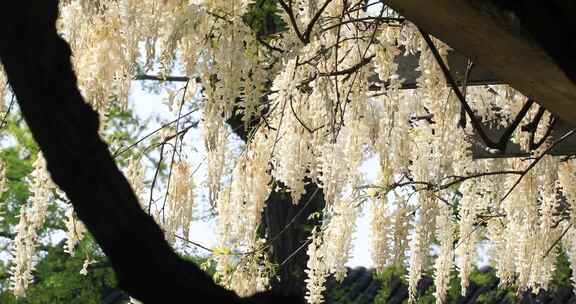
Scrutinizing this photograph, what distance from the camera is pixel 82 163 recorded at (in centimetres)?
73

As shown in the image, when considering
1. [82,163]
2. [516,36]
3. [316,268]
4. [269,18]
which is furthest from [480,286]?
[82,163]

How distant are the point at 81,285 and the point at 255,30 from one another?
18.8 ft

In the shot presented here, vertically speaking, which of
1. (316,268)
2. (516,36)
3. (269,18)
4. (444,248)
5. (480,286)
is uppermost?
(269,18)

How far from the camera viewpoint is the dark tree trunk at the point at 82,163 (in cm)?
72

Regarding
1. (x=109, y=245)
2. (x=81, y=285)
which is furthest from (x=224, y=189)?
(x=81, y=285)

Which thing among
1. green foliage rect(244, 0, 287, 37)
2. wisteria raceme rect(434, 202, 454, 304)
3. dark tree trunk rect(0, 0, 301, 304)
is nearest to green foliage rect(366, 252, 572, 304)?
green foliage rect(244, 0, 287, 37)

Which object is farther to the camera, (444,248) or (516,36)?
(444,248)

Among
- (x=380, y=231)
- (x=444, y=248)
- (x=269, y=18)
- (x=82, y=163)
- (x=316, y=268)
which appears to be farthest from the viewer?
(x=269, y=18)

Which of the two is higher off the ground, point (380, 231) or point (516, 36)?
point (380, 231)

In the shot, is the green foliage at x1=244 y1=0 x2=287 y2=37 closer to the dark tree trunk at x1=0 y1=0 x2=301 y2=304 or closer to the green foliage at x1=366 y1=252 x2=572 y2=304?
the green foliage at x1=366 y1=252 x2=572 y2=304

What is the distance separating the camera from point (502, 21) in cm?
170

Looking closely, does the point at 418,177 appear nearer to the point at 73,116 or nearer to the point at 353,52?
the point at 353,52

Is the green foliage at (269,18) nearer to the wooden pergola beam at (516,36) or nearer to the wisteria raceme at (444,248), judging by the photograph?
the wisteria raceme at (444,248)

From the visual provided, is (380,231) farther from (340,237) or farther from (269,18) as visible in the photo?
(269,18)
